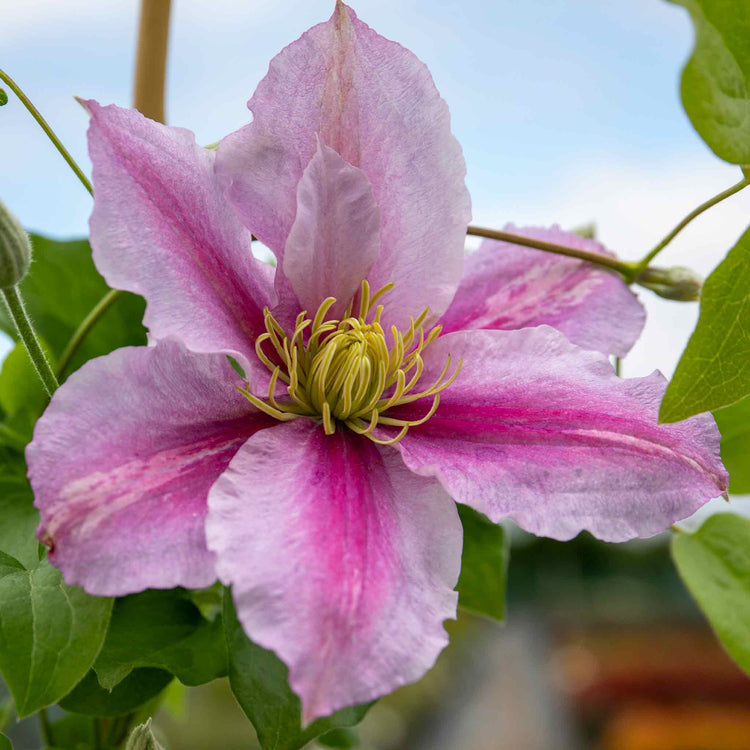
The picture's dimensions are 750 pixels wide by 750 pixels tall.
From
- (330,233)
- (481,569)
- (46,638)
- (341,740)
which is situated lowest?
(341,740)

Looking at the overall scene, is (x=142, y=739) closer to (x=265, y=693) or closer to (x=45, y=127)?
(x=265, y=693)

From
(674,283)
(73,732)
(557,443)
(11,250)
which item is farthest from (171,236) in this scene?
(73,732)

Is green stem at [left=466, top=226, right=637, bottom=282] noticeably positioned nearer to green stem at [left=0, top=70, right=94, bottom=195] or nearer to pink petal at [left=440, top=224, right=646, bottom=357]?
pink petal at [left=440, top=224, right=646, bottom=357]

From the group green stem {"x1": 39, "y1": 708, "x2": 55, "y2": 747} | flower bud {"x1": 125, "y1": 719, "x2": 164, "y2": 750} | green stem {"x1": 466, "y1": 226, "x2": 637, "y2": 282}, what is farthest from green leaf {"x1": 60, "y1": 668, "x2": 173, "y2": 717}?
green stem {"x1": 466, "y1": 226, "x2": 637, "y2": 282}

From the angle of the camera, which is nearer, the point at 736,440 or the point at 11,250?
the point at 11,250

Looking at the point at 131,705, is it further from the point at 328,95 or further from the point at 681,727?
the point at 681,727

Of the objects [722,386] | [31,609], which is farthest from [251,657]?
[722,386]
